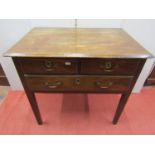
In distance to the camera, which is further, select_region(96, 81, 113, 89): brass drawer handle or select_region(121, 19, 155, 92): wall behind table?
select_region(121, 19, 155, 92): wall behind table

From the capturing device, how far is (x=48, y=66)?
0.87 m

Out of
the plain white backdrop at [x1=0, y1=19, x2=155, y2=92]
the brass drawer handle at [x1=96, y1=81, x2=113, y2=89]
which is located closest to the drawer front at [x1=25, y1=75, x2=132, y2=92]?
the brass drawer handle at [x1=96, y1=81, x2=113, y2=89]

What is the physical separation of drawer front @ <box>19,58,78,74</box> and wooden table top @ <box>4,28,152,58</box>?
1.9 inches

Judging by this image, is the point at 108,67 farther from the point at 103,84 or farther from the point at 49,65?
the point at 49,65

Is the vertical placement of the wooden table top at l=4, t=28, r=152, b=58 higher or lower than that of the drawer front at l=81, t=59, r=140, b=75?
higher

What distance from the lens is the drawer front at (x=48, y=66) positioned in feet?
2.77

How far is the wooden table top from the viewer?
2.66 ft

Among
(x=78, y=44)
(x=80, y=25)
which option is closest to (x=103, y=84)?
(x=78, y=44)

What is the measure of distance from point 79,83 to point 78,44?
268 mm

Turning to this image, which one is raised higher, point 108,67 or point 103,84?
point 108,67

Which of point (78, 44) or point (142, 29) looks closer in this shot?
point (78, 44)

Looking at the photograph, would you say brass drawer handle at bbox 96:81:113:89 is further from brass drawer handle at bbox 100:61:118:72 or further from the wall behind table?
the wall behind table

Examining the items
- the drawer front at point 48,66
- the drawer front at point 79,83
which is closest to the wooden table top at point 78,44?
the drawer front at point 48,66
